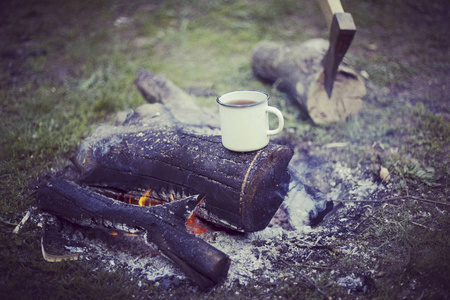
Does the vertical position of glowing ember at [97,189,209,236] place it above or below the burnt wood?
below

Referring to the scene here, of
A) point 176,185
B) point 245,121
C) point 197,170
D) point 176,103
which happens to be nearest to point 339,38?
point 245,121

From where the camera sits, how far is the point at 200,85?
460 cm

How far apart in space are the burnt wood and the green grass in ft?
0.67

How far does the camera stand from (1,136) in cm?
337

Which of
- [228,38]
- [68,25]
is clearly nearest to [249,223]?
[228,38]

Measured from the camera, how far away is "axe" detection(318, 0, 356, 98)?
111 inches

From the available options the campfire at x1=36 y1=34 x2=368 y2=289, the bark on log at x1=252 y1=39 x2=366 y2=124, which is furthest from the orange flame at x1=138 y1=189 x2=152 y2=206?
the bark on log at x1=252 y1=39 x2=366 y2=124

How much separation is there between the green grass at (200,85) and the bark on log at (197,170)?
485 millimetres

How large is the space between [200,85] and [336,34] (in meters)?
2.17

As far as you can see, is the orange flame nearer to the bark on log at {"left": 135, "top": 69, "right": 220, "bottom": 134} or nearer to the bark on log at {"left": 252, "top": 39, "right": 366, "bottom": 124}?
the bark on log at {"left": 135, "top": 69, "right": 220, "bottom": 134}

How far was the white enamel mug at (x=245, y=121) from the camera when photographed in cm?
189

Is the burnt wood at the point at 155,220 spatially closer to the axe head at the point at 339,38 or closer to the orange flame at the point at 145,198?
the orange flame at the point at 145,198

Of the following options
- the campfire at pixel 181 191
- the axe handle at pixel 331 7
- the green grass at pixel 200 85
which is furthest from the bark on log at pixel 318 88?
the campfire at pixel 181 191

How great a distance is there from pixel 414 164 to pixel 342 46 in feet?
3.89
